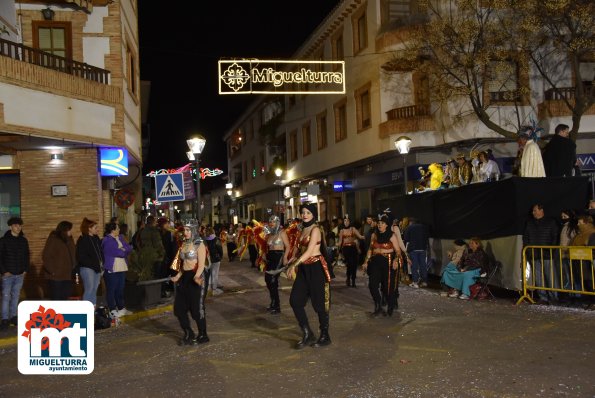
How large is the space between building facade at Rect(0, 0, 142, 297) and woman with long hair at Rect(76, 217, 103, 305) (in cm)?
295

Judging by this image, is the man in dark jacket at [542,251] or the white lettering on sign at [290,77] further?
the white lettering on sign at [290,77]

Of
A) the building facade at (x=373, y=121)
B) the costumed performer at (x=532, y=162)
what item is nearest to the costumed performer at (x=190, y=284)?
the costumed performer at (x=532, y=162)

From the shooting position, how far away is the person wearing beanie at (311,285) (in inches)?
325

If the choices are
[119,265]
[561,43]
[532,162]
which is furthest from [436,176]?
[119,265]

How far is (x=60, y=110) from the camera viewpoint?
13648 millimetres

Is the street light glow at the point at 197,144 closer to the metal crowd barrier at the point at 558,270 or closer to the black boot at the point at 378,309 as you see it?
the black boot at the point at 378,309

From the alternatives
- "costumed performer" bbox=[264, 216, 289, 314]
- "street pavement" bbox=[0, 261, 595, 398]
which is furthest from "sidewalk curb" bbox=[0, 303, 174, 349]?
"costumed performer" bbox=[264, 216, 289, 314]

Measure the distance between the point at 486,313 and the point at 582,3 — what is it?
12.9 m

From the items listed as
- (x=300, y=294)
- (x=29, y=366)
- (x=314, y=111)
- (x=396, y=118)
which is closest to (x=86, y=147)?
(x=300, y=294)

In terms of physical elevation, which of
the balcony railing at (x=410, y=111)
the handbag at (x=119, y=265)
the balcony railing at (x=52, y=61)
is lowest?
the handbag at (x=119, y=265)

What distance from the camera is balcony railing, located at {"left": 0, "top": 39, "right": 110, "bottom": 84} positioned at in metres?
12.9

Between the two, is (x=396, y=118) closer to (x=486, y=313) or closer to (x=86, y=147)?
(x=86, y=147)

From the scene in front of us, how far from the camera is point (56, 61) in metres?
14.4

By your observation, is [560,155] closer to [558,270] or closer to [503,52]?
[558,270]
